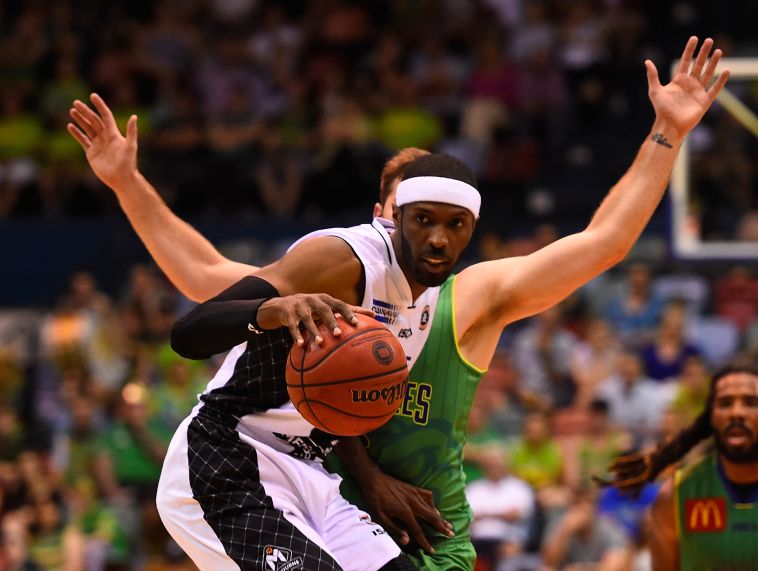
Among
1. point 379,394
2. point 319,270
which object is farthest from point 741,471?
point 319,270

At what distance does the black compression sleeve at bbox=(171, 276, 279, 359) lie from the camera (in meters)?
4.21

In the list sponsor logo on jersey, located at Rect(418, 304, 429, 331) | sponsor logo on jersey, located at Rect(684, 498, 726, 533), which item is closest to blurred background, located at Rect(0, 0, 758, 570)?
sponsor logo on jersey, located at Rect(684, 498, 726, 533)

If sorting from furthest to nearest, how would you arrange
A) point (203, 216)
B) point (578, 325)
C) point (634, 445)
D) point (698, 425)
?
point (203, 216), point (578, 325), point (634, 445), point (698, 425)

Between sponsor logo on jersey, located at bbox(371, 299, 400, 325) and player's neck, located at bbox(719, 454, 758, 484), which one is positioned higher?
sponsor logo on jersey, located at bbox(371, 299, 400, 325)

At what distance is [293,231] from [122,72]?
3484 mm

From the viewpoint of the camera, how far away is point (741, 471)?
20.0 feet

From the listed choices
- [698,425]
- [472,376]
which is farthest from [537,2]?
[472,376]

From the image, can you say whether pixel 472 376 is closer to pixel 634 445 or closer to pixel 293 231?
pixel 634 445

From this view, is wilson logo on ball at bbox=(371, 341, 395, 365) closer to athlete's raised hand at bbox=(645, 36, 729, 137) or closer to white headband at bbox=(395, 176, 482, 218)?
white headband at bbox=(395, 176, 482, 218)

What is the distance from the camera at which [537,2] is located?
16016 millimetres

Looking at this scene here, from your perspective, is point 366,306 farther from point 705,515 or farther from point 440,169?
point 705,515

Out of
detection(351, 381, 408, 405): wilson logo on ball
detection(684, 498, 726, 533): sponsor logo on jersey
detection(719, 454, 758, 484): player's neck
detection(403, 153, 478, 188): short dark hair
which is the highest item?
detection(403, 153, 478, 188): short dark hair

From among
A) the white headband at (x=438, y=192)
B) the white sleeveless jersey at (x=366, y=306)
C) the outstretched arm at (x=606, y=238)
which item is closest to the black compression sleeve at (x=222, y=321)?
the white sleeveless jersey at (x=366, y=306)

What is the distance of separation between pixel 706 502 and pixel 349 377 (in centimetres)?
251
